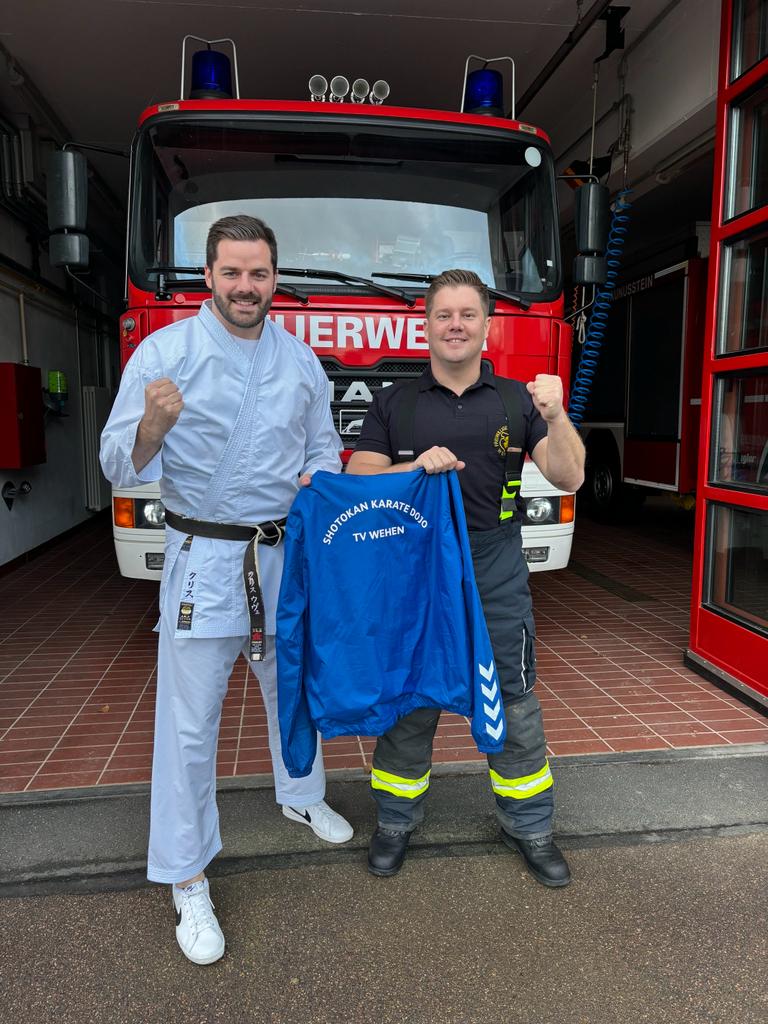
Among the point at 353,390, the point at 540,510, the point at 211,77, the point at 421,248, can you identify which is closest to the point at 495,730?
the point at 540,510

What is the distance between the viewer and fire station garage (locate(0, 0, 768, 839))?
369cm

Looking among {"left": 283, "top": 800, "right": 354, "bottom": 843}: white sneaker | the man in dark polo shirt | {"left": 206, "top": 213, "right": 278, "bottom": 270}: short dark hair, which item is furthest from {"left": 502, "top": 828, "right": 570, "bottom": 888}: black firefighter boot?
{"left": 206, "top": 213, "right": 278, "bottom": 270}: short dark hair

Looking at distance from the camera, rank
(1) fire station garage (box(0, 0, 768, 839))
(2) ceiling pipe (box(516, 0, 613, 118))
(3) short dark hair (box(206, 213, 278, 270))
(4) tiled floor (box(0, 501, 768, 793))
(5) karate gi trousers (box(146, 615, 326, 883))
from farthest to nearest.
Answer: (2) ceiling pipe (box(516, 0, 613, 118)), (1) fire station garage (box(0, 0, 768, 839)), (4) tiled floor (box(0, 501, 768, 793)), (5) karate gi trousers (box(146, 615, 326, 883)), (3) short dark hair (box(206, 213, 278, 270))

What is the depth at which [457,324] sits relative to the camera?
227cm

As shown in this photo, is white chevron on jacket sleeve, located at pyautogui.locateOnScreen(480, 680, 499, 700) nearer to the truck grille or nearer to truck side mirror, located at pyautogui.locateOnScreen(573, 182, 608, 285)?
the truck grille

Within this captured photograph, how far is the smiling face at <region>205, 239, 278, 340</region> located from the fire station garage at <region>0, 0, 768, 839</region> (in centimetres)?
85

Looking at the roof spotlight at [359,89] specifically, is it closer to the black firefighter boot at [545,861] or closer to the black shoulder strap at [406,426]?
the black shoulder strap at [406,426]

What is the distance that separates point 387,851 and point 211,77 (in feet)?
12.3

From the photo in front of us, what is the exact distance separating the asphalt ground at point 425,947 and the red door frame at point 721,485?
54.4 inches

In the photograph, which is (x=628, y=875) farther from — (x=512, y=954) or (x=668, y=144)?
(x=668, y=144)

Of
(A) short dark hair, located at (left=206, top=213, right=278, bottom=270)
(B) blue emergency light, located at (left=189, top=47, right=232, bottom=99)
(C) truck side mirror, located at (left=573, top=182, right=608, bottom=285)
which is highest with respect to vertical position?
(B) blue emergency light, located at (left=189, top=47, right=232, bottom=99)

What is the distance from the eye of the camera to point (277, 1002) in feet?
6.56

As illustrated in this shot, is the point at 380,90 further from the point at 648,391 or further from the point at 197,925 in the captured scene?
the point at 648,391

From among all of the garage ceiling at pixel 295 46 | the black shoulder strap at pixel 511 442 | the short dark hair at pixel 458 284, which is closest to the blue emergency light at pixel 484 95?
the garage ceiling at pixel 295 46
